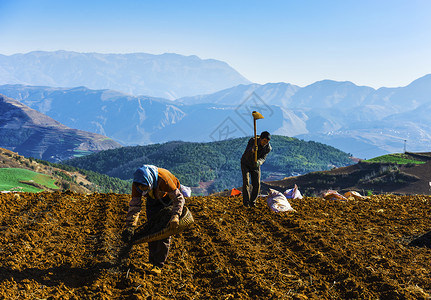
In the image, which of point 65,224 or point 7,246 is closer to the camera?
point 7,246

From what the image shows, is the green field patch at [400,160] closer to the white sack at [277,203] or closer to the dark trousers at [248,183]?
the white sack at [277,203]

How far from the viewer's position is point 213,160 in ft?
365

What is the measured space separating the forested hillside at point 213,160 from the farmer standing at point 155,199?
8866cm

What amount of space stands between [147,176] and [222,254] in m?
2.05

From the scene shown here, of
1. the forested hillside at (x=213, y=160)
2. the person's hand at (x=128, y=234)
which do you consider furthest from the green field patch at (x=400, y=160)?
the forested hillside at (x=213, y=160)

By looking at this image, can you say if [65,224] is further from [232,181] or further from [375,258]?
[232,181]

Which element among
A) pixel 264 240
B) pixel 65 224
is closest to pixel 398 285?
pixel 264 240

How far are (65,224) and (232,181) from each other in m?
99.9

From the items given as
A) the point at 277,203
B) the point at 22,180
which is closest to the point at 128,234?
the point at 277,203

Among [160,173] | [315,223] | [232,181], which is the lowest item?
[232,181]

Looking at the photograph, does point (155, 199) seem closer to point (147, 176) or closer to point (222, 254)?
point (147, 176)

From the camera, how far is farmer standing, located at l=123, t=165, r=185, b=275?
5.09 meters

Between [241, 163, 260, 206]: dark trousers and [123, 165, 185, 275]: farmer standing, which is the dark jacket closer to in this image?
[241, 163, 260, 206]: dark trousers

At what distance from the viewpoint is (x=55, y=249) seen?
593cm
